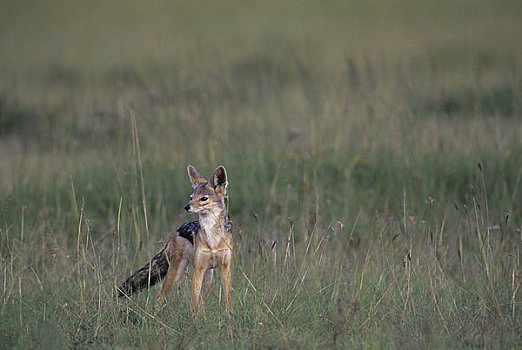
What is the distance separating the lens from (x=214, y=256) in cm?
536

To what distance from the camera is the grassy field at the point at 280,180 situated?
4.92 m

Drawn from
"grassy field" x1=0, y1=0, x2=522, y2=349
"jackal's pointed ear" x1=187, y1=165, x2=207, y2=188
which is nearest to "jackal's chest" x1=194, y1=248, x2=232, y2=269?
"grassy field" x1=0, y1=0, x2=522, y2=349

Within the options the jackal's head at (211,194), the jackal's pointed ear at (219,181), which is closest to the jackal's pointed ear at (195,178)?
the jackal's head at (211,194)

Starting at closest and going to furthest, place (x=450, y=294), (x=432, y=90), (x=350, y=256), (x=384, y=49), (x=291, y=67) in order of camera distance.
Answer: (x=450, y=294) < (x=350, y=256) < (x=432, y=90) < (x=291, y=67) < (x=384, y=49)

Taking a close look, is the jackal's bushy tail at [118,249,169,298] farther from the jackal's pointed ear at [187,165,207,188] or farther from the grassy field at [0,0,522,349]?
the jackal's pointed ear at [187,165,207,188]

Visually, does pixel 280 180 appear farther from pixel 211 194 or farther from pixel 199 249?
pixel 199 249

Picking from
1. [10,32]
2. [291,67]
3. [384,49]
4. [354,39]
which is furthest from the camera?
[10,32]

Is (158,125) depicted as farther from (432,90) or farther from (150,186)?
(432,90)

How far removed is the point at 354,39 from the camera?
706 inches

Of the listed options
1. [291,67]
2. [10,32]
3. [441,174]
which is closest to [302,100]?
[291,67]

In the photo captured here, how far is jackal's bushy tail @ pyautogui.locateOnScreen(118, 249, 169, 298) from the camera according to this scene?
18.1 feet

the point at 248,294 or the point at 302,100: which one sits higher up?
the point at 302,100

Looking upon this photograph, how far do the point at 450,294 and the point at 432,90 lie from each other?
8.00m

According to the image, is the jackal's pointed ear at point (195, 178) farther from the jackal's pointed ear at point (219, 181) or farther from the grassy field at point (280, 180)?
the grassy field at point (280, 180)
